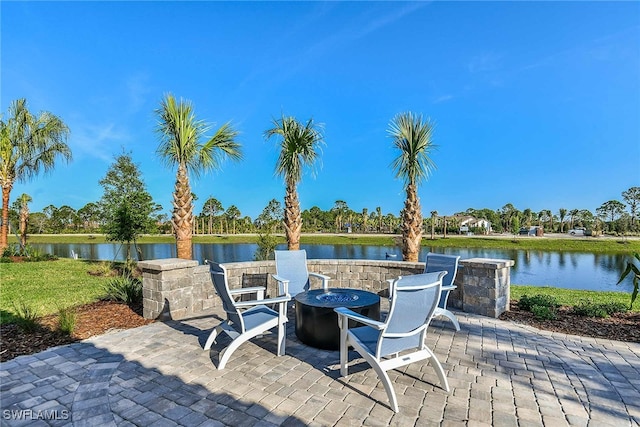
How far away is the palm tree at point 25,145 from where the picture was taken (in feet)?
40.3

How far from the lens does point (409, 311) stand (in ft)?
7.98

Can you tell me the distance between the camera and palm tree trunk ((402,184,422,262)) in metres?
7.75

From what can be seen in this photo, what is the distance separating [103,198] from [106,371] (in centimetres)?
886

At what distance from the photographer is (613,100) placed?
486 inches

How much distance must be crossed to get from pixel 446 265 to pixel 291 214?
4522 mm

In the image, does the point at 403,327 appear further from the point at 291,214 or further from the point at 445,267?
the point at 291,214

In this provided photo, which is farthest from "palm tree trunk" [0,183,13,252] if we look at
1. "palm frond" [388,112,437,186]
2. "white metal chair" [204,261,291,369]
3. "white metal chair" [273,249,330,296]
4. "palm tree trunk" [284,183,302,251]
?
"palm frond" [388,112,437,186]

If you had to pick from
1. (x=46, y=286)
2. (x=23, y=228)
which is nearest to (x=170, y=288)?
(x=46, y=286)

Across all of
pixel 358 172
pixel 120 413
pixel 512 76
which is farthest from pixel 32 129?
pixel 358 172

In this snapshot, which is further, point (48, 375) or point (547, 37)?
point (547, 37)

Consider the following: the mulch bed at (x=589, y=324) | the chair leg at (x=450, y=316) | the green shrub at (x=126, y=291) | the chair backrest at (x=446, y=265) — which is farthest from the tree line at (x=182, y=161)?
the chair leg at (x=450, y=316)

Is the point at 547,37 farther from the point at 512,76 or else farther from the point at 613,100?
the point at 613,100

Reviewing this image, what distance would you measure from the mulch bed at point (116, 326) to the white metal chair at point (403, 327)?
9.86 feet

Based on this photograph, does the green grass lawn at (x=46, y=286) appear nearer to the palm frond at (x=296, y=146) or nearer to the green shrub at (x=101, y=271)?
the green shrub at (x=101, y=271)
